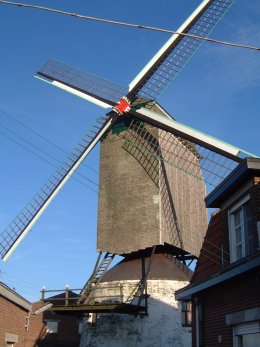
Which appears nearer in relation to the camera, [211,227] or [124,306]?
[211,227]

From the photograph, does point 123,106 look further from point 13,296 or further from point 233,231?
point 233,231

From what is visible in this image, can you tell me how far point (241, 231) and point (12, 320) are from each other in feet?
29.1

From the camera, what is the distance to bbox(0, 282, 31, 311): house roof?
1393 centimetres

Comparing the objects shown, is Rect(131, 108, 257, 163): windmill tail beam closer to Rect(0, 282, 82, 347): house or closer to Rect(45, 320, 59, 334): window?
Rect(0, 282, 82, 347): house

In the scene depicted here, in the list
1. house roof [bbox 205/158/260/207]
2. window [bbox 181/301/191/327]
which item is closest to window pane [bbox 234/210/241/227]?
house roof [bbox 205/158/260/207]

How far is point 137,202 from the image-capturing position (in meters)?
24.8

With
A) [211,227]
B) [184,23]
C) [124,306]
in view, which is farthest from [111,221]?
[211,227]

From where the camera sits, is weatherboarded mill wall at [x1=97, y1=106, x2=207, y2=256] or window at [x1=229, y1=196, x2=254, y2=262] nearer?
window at [x1=229, y1=196, x2=254, y2=262]

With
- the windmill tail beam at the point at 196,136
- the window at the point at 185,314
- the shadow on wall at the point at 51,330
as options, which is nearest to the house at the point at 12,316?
the window at the point at 185,314

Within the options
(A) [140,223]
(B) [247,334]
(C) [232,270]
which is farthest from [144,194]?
(B) [247,334]

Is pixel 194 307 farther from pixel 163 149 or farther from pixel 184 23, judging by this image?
pixel 184 23

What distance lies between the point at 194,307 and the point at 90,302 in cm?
1234

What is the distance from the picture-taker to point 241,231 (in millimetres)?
10484

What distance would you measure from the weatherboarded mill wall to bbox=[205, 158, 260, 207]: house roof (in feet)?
40.9
